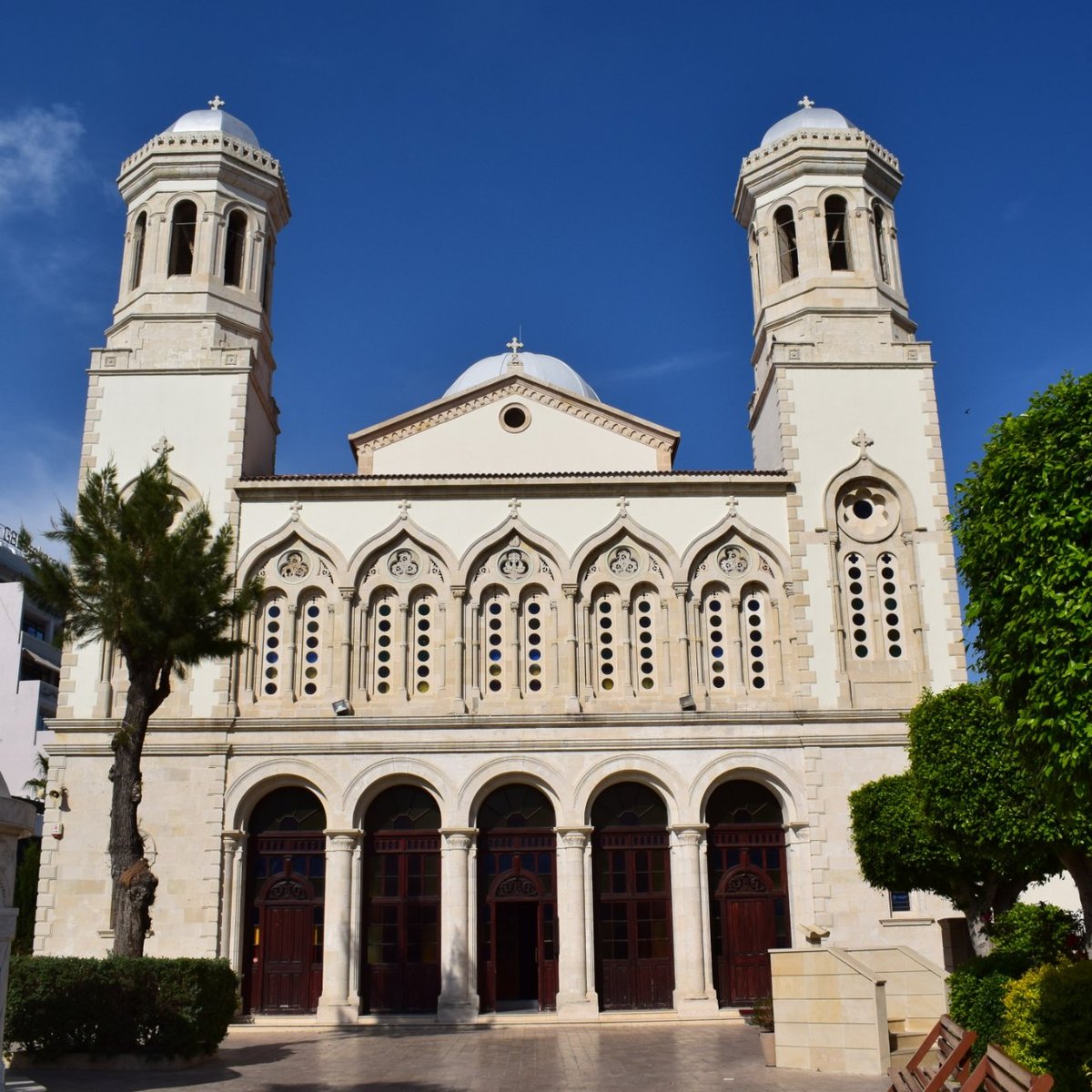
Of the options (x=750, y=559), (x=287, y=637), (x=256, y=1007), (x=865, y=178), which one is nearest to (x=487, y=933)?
(x=256, y=1007)

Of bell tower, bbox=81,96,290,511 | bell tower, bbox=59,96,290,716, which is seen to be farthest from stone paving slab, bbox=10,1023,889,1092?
bell tower, bbox=81,96,290,511

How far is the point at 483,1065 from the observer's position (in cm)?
1852

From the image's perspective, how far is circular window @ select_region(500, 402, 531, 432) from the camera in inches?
1209

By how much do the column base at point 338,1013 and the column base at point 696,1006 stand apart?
6.55m

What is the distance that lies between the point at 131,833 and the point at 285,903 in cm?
704

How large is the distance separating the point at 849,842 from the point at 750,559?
256 inches

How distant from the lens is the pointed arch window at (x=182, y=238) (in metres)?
30.0

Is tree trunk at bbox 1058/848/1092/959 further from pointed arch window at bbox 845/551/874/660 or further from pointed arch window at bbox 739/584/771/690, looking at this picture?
pointed arch window at bbox 739/584/771/690

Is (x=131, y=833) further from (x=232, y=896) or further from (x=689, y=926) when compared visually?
(x=689, y=926)

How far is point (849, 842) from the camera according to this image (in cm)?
2497

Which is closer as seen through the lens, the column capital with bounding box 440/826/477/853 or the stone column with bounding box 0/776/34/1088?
the stone column with bounding box 0/776/34/1088

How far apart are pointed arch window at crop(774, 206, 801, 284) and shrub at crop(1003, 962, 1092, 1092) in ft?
67.7

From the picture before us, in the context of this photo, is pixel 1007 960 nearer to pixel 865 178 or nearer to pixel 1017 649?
pixel 1017 649

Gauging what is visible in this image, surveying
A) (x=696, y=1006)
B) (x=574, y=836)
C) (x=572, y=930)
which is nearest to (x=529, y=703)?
(x=574, y=836)
